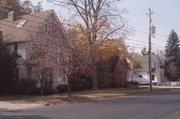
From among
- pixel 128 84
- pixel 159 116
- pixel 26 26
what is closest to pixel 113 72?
pixel 128 84

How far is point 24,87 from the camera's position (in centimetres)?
3434

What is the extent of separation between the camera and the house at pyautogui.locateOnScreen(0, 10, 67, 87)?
37.4 m

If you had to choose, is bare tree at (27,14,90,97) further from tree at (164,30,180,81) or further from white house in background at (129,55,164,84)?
tree at (164,30,180,81)

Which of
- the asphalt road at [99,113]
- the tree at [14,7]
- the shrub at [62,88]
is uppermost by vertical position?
the tree at [14,7]

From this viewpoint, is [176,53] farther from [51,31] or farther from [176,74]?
[51,31]

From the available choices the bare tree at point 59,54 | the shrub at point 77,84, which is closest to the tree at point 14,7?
the shrub at point 77,84

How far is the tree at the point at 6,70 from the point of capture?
31422 millimetres

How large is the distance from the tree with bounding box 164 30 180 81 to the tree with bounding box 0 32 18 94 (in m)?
45.1

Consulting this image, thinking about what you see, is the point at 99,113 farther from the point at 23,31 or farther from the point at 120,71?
the point at 120,71

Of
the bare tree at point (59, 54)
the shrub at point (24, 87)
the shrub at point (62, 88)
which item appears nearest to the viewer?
the bare tree at point (59, 54)

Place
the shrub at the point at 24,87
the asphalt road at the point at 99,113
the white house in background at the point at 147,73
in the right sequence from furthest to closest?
1. the white house in background at the point at 147,73
2. the shrub at the point at 24,87
3. the asphalt road at the point at 99,113

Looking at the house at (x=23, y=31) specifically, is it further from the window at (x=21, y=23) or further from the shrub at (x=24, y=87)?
the shrub at (x=24, y=87)

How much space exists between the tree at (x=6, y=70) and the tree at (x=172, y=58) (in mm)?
45136

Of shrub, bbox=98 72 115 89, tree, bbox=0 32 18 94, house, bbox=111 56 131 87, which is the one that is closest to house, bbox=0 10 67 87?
tree, bbox=0 32 18 94
